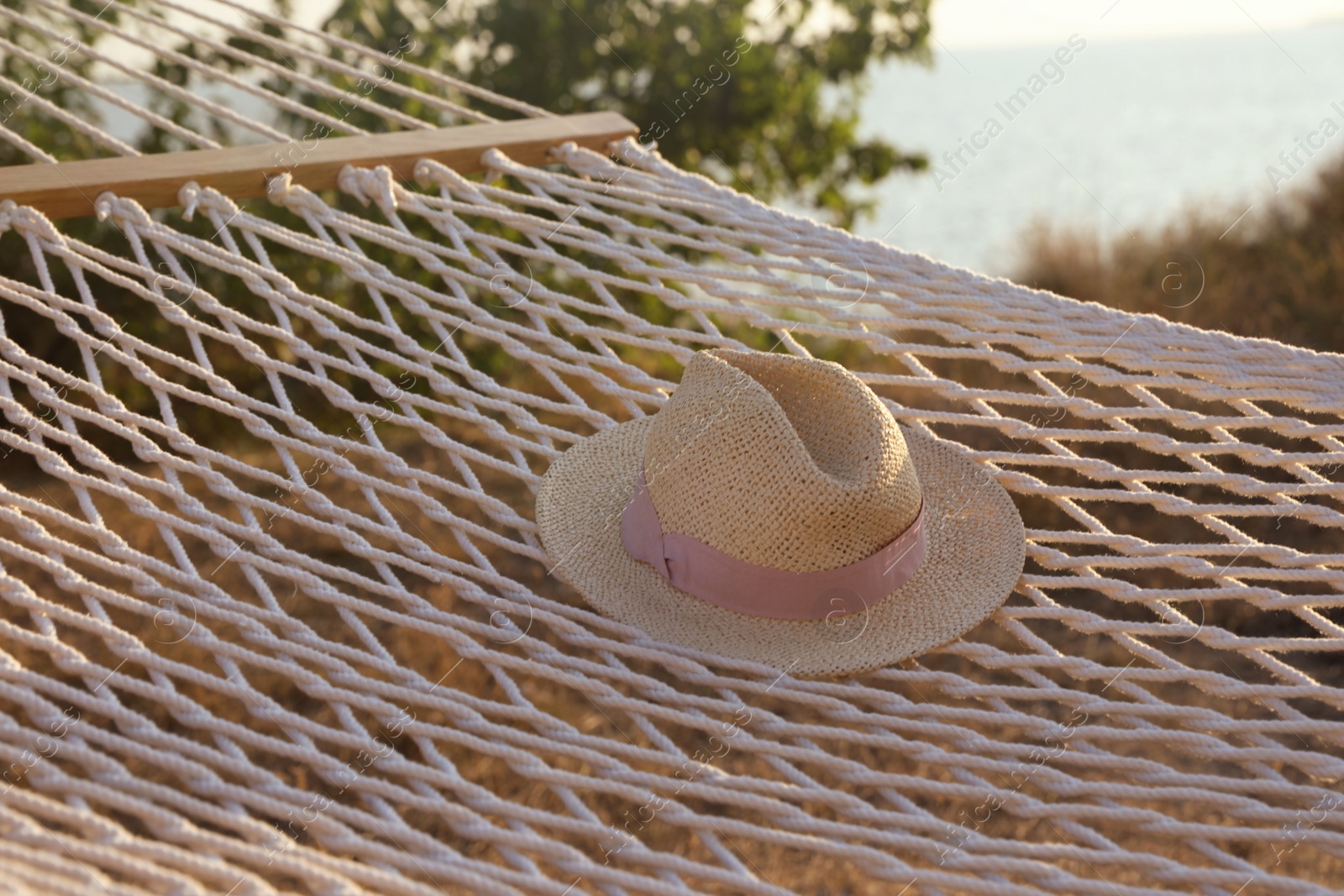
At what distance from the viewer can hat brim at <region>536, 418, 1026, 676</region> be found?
0.99m

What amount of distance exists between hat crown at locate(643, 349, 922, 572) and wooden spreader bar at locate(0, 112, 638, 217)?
785mm

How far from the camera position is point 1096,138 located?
8.88m

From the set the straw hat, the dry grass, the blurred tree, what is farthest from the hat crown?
the dry grass

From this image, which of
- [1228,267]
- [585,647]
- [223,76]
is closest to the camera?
[585,647]

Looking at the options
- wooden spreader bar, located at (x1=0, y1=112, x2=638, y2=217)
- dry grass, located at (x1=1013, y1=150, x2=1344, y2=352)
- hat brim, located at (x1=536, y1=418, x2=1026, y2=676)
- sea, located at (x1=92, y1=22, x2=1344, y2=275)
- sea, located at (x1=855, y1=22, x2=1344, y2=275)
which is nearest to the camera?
hat brim, located at (x1=536, y1=418, x2=1026, y2=676)

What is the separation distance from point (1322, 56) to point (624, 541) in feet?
52.1

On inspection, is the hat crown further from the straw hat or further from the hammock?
the hammock

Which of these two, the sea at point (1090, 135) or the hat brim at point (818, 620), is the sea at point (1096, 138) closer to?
the sea at point (1090, 135)

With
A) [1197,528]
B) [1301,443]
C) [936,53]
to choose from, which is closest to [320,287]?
[936,53]

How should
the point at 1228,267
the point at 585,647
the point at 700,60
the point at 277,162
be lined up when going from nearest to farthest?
the point at 585,647 → the point at 277,162 → the point at 700,60 → the point at 1228,267

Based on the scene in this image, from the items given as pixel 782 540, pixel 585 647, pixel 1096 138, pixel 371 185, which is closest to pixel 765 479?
pixel 782 540

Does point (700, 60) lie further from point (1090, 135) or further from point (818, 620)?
point (1090, 135)


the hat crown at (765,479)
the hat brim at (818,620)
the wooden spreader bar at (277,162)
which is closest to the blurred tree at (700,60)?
the wooden spreader bar at (277,162)

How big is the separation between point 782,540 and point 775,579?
42 millimetres
